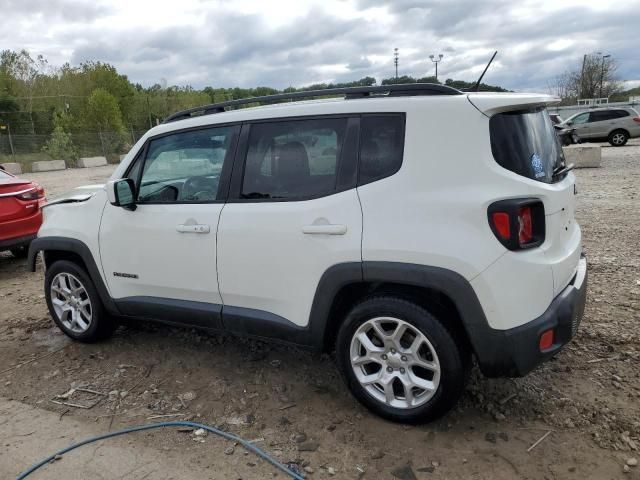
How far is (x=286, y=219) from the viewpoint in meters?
3.05

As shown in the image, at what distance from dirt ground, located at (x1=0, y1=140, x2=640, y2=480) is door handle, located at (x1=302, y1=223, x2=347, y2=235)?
1.10m

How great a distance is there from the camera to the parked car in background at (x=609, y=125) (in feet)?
69.2

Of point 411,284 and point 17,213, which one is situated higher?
point 17,213

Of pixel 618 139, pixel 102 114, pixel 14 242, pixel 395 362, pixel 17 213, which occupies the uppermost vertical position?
pixel 102 114

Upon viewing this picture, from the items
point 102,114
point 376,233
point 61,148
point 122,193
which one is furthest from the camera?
point 102,114

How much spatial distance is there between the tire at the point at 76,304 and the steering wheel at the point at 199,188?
1.25 m

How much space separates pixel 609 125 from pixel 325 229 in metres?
22.4

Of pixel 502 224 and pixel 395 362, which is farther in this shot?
pixel 395 362

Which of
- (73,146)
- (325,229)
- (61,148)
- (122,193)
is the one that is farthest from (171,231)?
(73,146)

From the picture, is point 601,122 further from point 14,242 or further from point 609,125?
point 14,242

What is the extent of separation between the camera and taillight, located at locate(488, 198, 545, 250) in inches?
97.7

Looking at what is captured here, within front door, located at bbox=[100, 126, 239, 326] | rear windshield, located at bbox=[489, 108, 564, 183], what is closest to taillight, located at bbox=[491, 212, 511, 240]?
rear windshield, located at bbox=[489, 108, 564, 183]

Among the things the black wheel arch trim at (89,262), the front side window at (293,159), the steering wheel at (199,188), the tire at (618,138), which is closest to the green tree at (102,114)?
the tire at (618,138)

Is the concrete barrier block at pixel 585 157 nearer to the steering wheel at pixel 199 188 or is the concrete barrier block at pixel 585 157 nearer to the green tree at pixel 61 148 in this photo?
the steering wheel at pixel 199 188
